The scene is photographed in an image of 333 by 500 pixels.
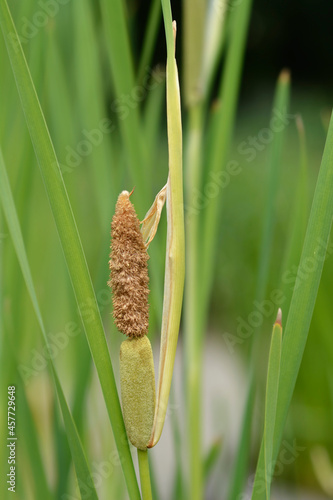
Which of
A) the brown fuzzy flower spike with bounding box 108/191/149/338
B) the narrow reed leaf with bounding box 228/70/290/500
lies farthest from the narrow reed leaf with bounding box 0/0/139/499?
the narrow reed leaf with bounding box 228/70/290/500

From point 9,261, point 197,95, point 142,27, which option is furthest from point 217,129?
point 142,27

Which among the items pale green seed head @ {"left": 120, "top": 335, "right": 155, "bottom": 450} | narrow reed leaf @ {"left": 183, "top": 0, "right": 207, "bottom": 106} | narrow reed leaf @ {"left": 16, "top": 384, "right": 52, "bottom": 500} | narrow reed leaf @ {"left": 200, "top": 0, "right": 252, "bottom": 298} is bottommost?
narrow reed leaf @ {"left": 16, "top": 384, "right": 52, "bottom": 500}

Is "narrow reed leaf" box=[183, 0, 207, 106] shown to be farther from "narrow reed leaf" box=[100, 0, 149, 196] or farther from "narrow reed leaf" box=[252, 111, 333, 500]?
"narrow reed leaf" box=[252, 111, 333, 500]

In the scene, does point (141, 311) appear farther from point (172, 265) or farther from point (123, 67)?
point (123, 67)

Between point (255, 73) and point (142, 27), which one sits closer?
point (142, 27)

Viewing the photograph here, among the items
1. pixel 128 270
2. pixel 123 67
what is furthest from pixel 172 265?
pixel 123 67

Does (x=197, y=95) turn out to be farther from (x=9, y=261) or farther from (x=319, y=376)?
(x=319, y=376)
